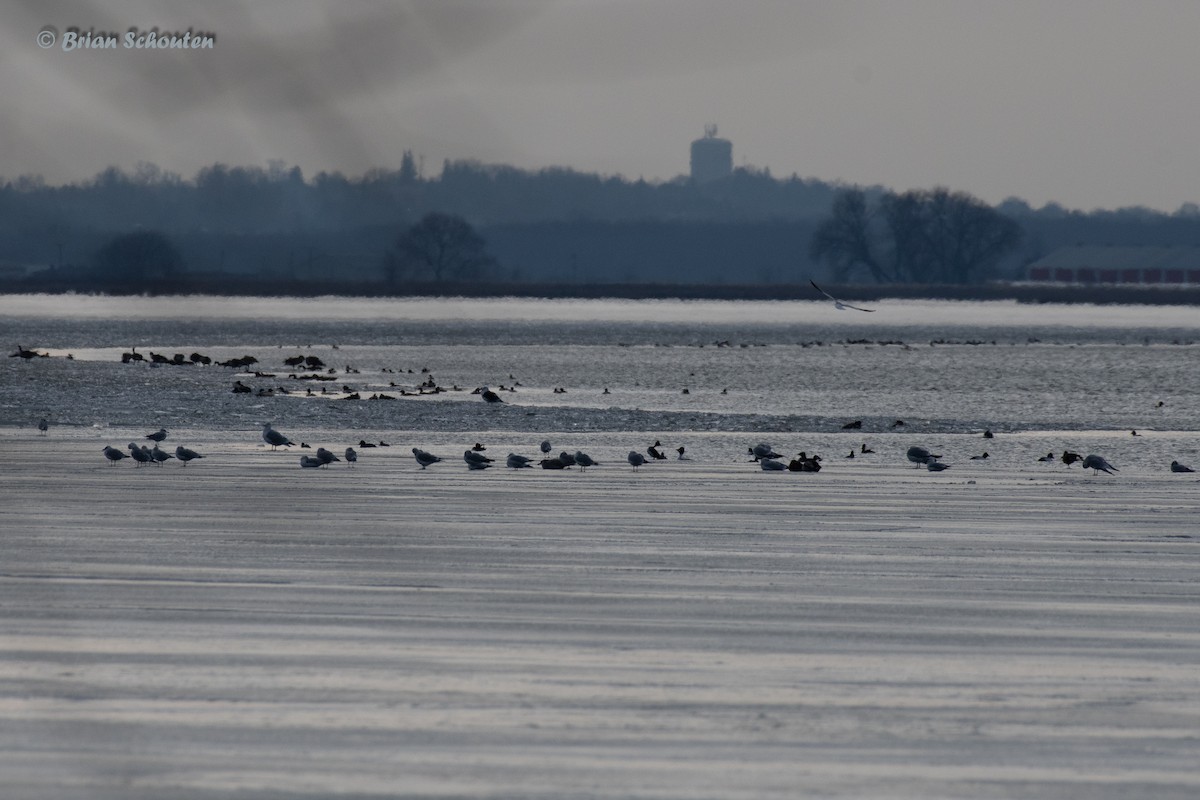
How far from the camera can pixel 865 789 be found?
673 centimetres

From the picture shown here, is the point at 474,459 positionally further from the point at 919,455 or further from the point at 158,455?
the point at 919,455

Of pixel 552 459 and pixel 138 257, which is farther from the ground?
pixel 138 257

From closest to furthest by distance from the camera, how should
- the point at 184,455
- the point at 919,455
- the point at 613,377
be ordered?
the point at 184,455, the point at 919,455, the point at 613,377

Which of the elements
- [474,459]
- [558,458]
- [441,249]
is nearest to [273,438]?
[474,459]

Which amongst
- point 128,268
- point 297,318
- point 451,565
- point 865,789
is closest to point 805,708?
point 865,789

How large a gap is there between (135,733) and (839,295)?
165306 millimetres

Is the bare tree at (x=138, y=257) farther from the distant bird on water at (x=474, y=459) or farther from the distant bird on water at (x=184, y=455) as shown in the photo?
the distant bird on water at (x=184, y=455)

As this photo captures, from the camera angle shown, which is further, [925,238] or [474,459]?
[925,238]

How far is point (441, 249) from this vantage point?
5496 millimetres

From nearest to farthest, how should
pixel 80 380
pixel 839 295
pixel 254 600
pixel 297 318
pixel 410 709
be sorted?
1. pixel 410 709
2. pixel 254 600
3. pixel 80 380
4. pixel 297 318
5. pixel 839 295

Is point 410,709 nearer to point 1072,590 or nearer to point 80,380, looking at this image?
point 1072,590

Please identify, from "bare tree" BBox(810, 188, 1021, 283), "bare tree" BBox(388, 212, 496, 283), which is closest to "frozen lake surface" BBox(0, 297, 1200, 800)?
"bare tree" BBox(388, 212, 496, 283)

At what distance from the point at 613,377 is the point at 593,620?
37364 mm

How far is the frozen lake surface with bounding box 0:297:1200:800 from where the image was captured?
7.08 m
